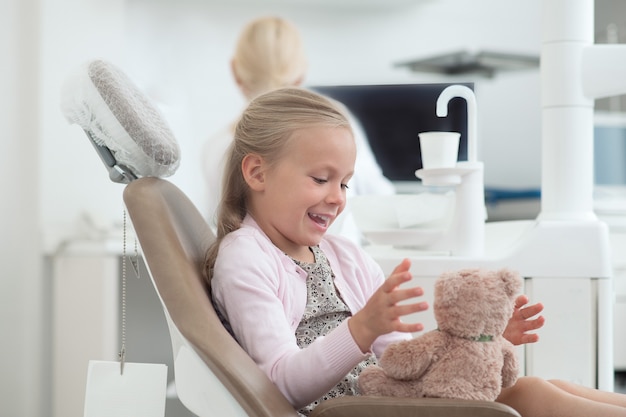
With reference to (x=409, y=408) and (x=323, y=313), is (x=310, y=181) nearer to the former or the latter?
(x=323, y=313)

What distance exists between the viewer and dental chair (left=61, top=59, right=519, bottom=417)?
0.89 metres

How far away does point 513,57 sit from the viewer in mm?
3732

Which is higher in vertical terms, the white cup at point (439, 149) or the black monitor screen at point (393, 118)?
the black monitor screen at point (393, 118)

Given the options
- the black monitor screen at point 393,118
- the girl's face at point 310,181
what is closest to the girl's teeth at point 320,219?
the girl's face at point 310,181

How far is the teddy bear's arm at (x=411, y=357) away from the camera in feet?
3.19

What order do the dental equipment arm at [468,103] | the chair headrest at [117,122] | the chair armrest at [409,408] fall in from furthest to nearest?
the dental equipment arm at [468,103], the chair headrest at [117,122], the chair armrest at [409,408]

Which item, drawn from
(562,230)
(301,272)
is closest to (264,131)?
(301,272)

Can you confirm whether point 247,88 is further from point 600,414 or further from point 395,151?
point 600,414

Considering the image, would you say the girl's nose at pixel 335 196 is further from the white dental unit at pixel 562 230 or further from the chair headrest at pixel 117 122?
the white dental unit at pixel 562 230

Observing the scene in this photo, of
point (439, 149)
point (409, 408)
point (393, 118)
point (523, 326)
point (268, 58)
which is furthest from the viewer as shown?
point (393, 118)

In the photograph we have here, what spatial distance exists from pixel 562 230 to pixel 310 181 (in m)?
0.55

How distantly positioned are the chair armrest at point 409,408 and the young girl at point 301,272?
84mm

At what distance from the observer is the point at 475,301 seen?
96cm

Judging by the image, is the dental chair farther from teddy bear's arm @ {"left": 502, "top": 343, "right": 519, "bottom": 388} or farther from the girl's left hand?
the girl's left hand
